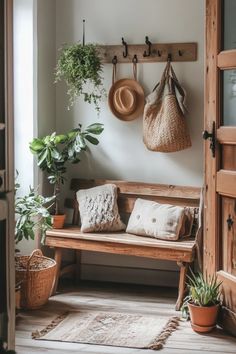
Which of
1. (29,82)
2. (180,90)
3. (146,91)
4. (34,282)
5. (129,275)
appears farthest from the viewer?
(129,275)

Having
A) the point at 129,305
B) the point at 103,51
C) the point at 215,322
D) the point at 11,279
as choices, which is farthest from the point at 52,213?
the point at 11,279

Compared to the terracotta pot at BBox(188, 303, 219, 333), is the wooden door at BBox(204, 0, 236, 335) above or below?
above

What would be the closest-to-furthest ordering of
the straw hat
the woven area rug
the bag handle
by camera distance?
the woven area rug < the bag handle < the straw hat

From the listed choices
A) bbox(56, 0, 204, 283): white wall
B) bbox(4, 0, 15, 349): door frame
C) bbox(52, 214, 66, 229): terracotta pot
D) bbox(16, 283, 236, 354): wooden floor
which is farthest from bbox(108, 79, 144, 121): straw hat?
bbox(4, 0, 15, 349): door frame

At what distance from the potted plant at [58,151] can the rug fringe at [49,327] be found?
0.83m

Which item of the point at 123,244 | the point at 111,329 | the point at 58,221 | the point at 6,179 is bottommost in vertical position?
the point at 111,329

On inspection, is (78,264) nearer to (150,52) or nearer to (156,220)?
(156,220)

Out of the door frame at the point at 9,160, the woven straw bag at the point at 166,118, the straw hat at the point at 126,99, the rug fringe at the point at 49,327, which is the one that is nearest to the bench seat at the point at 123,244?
the rug fringe at the point at 49,327

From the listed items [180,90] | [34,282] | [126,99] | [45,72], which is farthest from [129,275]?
[45,72]

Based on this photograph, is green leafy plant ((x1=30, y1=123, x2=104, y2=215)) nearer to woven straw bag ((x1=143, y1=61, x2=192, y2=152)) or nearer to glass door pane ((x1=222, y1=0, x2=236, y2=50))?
woven straw bag ((x1=143, y1=61, x2=192, y2=152))

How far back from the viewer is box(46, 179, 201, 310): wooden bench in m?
4.11

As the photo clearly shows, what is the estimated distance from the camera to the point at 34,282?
4.04 metres

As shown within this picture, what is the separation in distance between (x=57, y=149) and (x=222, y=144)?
4.60 feet

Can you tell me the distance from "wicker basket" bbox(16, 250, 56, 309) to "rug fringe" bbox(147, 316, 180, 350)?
863 millimetres
